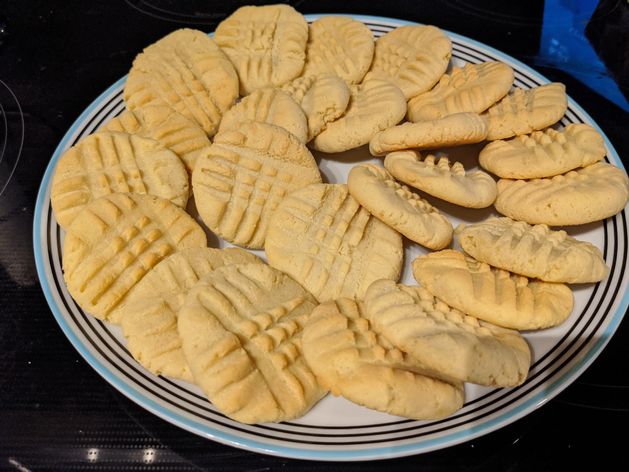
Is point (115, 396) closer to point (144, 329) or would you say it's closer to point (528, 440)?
point (144, 329)

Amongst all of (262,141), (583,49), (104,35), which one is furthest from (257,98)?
(583,49)

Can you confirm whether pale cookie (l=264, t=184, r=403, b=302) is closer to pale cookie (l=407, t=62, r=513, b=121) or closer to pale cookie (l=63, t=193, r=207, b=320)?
pale cookie (l=63, t=193, r=207, b=320)

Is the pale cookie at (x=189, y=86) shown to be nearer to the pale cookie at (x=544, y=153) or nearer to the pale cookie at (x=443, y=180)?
the pale cookie at (x=443, y=180)

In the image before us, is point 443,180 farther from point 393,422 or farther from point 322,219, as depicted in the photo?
point 393,422

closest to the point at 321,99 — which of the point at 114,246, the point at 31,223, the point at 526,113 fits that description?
the point at 526,113

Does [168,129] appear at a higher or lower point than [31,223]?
higher

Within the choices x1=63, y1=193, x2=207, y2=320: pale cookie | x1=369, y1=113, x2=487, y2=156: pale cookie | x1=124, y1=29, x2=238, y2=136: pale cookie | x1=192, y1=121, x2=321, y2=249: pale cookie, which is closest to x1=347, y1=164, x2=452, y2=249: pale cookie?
x1=369, y1=113, x2=487, y2=156: pale cookie

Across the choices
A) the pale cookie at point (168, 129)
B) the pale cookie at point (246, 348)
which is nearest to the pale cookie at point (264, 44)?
the pale cookie at point (168, 129)
